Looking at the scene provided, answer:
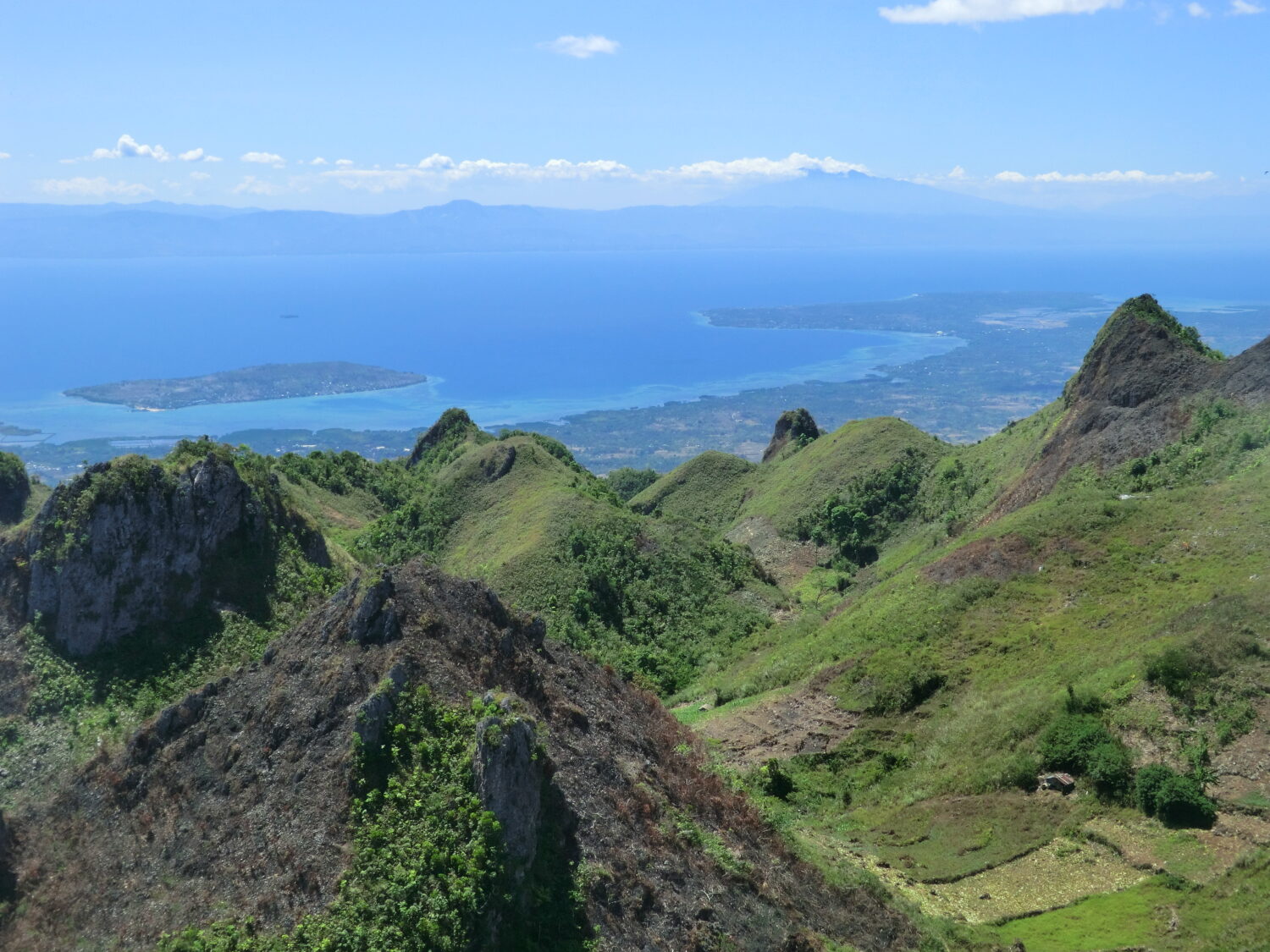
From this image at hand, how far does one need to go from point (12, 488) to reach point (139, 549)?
100 feet

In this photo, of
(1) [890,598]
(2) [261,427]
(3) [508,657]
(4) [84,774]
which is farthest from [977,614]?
(2) [261,427]

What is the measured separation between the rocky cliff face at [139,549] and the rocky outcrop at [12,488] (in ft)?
86.0

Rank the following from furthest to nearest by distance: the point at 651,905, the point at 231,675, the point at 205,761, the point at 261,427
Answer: the point at 261,427
the point at 231,675
the point at 205,761
the point at 651,905

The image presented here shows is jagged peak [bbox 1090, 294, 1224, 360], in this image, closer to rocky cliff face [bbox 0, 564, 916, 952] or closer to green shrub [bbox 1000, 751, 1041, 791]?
green shrub [bbox 1000, 751, 1041, 791]

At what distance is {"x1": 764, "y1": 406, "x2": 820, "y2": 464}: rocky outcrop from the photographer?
88062 millimetres

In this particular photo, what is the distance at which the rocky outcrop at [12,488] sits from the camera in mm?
51719

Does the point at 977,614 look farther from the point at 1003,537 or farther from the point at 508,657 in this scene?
the point at 508,657

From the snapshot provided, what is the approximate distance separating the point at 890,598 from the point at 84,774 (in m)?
30.6

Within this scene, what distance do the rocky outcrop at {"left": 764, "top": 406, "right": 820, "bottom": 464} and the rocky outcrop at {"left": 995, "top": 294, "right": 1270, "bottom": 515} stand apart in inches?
1311

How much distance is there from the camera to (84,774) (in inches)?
882

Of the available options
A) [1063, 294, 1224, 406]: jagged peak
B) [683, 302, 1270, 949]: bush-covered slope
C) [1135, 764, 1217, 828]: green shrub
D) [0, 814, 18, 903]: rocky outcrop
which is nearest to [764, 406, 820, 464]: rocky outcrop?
[1063, 294, 1224, 406]: jagged peak

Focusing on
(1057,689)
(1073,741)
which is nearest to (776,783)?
(1073,741)

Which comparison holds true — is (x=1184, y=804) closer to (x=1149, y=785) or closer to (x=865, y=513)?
(x=1149, y=785)

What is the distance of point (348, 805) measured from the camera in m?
18.6
